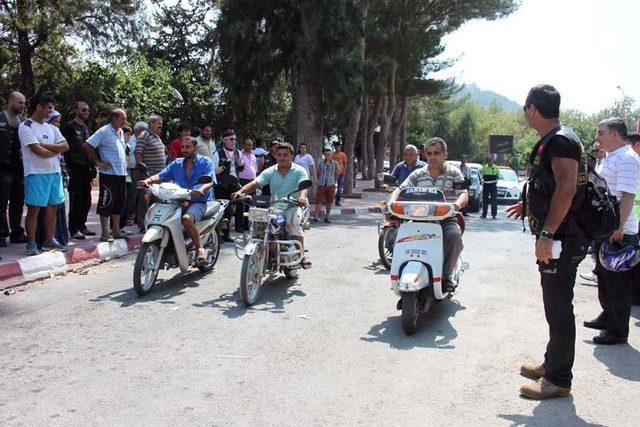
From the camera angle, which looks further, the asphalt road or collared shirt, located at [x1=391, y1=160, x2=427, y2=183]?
collared shirt, located at [x1=391, y1=160, x2=427, y2=183]

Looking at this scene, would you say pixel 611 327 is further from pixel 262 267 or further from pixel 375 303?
pixel 262 267

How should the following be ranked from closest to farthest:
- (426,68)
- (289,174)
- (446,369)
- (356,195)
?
(446,369) → (289,174) → (356,195) → (426,68)

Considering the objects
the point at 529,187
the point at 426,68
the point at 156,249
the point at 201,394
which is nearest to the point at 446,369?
the point at 529,187

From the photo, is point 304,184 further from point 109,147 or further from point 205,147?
point 205,147

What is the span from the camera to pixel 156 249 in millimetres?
6855

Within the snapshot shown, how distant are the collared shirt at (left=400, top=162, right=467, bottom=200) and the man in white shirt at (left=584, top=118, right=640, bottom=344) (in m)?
1.40

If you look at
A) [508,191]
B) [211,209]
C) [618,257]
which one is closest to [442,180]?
[618,257]

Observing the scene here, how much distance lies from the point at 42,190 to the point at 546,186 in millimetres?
6246

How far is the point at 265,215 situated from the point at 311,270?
183cm

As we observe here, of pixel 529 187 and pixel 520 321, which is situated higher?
pixel 529 187

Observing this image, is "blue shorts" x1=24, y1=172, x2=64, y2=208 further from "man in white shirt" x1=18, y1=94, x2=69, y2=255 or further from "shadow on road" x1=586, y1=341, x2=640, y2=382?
"shadow on road" x1=586, y1=341, x2=640, y2=382

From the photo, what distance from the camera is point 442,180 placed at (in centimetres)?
648

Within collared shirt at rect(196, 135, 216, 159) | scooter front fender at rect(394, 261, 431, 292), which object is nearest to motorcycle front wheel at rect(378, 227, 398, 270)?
scooter front fender at rect(394, 261, 431, 292)

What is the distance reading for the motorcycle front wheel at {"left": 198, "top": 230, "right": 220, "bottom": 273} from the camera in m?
7.91
